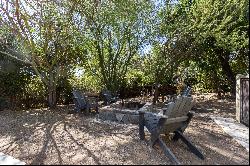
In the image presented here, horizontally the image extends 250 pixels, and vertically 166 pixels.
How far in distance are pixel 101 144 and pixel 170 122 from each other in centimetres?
148

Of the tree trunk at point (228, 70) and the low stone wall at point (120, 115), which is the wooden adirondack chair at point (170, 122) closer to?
the low stone wall at point (120, 115)

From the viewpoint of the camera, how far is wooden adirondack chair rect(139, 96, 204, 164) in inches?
228

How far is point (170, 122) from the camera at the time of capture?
6.01 meters

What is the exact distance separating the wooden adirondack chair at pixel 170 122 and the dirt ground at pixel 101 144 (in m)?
0.16

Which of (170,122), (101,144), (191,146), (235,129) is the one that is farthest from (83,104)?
(191,146)

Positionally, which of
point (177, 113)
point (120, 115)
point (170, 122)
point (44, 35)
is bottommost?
point (120, 115)

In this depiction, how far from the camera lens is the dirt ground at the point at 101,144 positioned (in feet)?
18.8

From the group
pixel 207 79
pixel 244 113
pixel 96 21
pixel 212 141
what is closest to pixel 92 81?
pixel 96 21

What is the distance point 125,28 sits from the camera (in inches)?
496

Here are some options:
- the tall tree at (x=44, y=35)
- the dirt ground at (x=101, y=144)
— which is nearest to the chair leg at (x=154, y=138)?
the dirt ground at (x=101, y=144)

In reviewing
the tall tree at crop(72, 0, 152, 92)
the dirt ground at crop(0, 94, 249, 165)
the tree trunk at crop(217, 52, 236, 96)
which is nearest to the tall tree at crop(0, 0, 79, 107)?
the tall tree at crop(72, 0, 152, 92)

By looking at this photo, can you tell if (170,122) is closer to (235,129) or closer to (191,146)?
(191,146)

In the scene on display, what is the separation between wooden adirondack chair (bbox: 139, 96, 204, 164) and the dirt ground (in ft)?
0.53

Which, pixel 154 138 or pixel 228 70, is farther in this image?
pixel 228 70
